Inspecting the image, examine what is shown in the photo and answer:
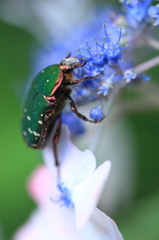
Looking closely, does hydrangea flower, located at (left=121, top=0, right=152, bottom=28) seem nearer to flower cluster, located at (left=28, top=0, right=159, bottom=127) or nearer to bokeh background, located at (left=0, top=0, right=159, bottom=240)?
flower cluster, located at (left=28, top=0, right=159, bottom=127)

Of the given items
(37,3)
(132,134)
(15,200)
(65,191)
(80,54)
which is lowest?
(15,200)

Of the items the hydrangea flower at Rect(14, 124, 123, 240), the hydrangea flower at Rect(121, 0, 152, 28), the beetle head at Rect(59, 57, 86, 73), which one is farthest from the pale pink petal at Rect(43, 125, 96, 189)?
the hydrangea flower at Rect(121, 0, 152, 28)

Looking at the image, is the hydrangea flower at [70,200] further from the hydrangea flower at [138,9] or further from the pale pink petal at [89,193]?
the hydrangea flower at [138,9]

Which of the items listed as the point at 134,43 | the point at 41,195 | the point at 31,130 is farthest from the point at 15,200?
the point at 134,43

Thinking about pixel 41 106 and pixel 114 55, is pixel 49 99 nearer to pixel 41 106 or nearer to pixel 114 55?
pixel 41 106

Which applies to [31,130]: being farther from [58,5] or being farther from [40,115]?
[58,5]

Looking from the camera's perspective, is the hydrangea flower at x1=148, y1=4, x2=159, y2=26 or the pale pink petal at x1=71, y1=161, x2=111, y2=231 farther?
the hydrangea flower at x1=148, y1=4, x2=159, y2=26
